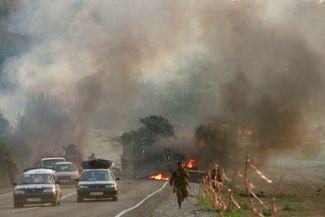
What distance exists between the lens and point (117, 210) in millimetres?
30281

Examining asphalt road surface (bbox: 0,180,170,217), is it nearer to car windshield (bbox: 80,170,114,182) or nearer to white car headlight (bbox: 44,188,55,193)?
white car headlight (bbox: 44,188,55,193)

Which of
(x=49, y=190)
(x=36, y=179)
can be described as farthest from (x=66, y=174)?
(x=49, y=190)

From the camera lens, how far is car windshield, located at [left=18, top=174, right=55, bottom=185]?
3469cm

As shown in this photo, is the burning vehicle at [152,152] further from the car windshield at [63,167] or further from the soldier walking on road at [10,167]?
the soldier walking on road at [10,167]

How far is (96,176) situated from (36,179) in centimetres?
416

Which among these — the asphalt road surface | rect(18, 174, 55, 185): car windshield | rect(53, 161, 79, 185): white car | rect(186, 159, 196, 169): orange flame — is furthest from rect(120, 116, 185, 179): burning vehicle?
rect(18, 174, 55, 185): car windshield

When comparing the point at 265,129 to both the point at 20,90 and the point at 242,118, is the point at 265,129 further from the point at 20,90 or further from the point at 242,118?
the point at 20,90

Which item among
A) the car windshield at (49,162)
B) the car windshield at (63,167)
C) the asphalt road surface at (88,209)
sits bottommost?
the asphalt road surface at (88,209)

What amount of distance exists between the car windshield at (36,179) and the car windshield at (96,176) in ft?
10.2

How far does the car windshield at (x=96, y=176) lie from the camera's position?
3806 centimetres

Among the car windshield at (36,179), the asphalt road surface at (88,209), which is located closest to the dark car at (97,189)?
the asphalt road surface at (88,209)

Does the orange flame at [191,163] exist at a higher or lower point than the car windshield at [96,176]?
higher

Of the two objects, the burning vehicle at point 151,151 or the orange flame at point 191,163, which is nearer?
the burning vehicle at point 151,151

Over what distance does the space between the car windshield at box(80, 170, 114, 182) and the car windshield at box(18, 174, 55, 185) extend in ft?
10.2
